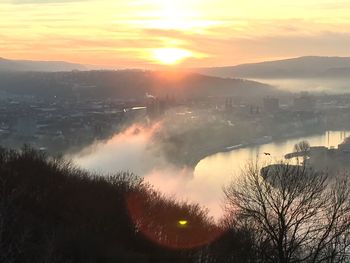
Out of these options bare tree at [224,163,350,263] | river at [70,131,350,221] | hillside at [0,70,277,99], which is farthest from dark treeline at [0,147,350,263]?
hillside at [0,70,277,99]

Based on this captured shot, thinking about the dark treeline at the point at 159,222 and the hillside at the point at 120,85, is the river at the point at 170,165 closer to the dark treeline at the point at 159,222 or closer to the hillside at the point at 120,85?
the dark treeline at the point at 159,222

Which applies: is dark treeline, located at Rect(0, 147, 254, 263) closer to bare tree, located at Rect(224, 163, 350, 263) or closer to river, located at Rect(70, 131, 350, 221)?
bare tree, located at Rect(224, 163, 350, 263)

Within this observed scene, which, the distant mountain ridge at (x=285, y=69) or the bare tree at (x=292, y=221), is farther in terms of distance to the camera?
the distant mountain ridge at (x=285, y=69)

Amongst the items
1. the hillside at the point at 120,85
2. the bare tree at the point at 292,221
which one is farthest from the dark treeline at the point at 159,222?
the hillside at the point at 120,85

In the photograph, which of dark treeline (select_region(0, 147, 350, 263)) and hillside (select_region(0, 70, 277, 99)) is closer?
dark treeline (select_region(0, 147, 350, 263))

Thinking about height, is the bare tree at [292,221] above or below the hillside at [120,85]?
above

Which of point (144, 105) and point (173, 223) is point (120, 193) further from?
point (144, 105)
